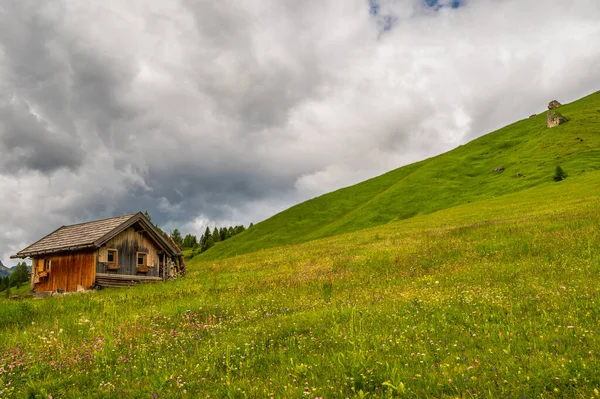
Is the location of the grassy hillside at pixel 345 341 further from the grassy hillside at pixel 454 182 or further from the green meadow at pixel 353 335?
the grassy hillside at pixel 454 182

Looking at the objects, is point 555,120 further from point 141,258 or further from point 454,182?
point 141,258

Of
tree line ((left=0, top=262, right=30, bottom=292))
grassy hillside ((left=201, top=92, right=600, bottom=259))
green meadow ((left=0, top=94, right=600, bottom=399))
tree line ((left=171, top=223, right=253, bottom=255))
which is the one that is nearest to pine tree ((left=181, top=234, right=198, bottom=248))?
tree line ((left=171, top=223, right=253, bottom=255))

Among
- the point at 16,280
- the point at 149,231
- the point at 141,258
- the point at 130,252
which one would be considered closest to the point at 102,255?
the point at 130,252

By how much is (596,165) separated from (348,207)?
57.1 meters

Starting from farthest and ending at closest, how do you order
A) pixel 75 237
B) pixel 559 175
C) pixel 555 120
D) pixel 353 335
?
1. pixel 555 120
2. pixel 559 175
3. pixel 75 237
4. pixel 353 335

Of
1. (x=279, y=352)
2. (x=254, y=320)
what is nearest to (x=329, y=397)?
(x=279, y=352)

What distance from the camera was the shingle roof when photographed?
27.6 m

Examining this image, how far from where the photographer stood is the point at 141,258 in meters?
31.3

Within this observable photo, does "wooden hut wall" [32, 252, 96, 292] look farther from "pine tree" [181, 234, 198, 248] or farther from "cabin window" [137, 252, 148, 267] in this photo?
"pine tree" [181, 234, 198, 248]

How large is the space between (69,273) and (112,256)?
348 centimetres

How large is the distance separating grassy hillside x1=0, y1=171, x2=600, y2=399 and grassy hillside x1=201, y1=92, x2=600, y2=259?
62.5 metres

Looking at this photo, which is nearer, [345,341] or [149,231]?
[345,341]

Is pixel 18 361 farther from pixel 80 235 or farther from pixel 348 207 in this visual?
pixel 348 207

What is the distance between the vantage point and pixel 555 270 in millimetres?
12492
